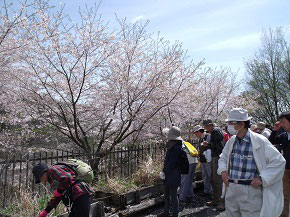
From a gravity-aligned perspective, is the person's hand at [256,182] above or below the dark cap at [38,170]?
below

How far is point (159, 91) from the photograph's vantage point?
898 centimetres

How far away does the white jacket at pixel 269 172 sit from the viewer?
292 centimetres

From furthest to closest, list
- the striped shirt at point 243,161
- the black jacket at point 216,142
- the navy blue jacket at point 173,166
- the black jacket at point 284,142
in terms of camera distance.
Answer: the black jacket at point 216,142 < the navy blue jacket at point 173,166 < the black jacket at point 284,142 < the striped shirt at point 243,161

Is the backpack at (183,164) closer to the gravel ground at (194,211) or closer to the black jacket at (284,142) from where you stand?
the gravel ground at (194,211)

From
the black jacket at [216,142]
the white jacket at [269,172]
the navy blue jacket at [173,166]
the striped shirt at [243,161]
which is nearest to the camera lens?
the white jacket at [269,172]

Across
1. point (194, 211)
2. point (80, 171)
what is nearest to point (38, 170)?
point (80, 171)

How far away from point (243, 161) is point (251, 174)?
163 millimetres

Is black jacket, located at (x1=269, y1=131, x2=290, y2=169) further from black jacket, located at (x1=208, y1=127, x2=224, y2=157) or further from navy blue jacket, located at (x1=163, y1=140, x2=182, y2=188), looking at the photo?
navy blue jacket, located at (x1=163, y1=140, x2=182, y2=188)

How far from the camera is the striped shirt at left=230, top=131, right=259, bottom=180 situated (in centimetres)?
312

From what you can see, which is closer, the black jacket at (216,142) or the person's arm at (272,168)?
the person's arm at (272,168)

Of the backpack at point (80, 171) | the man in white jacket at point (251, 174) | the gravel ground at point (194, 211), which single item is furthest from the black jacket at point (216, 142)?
the backpack at point (80, 171)

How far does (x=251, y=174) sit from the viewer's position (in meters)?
3.11

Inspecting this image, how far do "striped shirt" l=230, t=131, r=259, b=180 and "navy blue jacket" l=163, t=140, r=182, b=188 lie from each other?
1.91 metres

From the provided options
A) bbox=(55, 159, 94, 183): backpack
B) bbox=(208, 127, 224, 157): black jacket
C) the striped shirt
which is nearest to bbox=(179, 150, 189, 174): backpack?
bbox=(208, 127, 224, 157): black jacket
